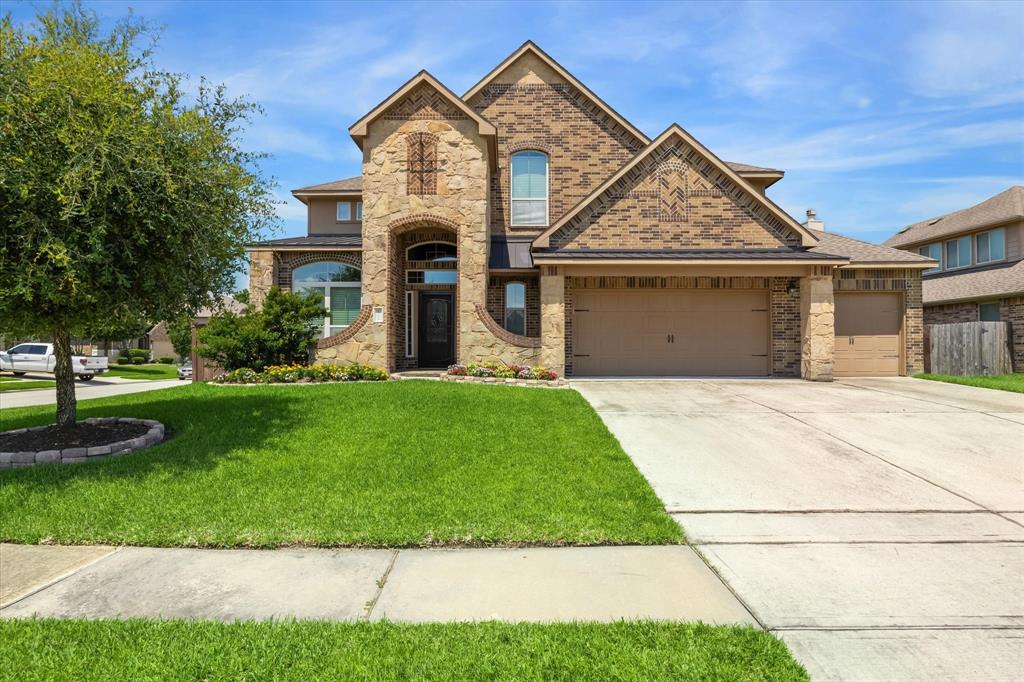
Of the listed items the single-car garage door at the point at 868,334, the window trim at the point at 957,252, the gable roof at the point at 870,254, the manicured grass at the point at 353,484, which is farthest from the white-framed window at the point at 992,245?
the manicured grass at the point at 353,484

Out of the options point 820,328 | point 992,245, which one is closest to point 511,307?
point 820,328

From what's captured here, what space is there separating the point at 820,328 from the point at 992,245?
14045 mm

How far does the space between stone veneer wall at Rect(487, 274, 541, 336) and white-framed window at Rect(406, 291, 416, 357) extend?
2.36 meters

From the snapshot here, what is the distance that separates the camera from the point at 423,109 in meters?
14.5

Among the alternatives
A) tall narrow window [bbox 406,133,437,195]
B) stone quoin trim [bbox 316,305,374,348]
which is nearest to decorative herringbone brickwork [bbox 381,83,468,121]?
tall narrow window [bbox 406,133,437,195]

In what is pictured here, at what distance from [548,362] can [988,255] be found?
2063 centimetres

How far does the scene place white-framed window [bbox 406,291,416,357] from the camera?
1631cm

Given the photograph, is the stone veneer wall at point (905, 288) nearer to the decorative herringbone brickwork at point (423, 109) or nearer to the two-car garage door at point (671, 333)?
the two-car garage door at point (671, 333)

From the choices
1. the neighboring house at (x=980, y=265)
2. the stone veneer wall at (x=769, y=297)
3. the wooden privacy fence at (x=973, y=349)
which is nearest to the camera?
the stone veneer wall at (x=769, y=297)

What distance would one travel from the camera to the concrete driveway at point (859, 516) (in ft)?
Result: 10.7

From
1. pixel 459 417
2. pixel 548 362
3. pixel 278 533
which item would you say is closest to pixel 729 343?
pixel 548 362

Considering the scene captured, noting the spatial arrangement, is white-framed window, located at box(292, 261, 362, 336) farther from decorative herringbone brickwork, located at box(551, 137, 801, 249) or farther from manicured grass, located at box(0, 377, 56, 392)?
manicured grass, located at box(0, 377, 56, 392)

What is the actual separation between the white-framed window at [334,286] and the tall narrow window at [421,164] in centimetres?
427

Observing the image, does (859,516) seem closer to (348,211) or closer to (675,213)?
(675,213)
